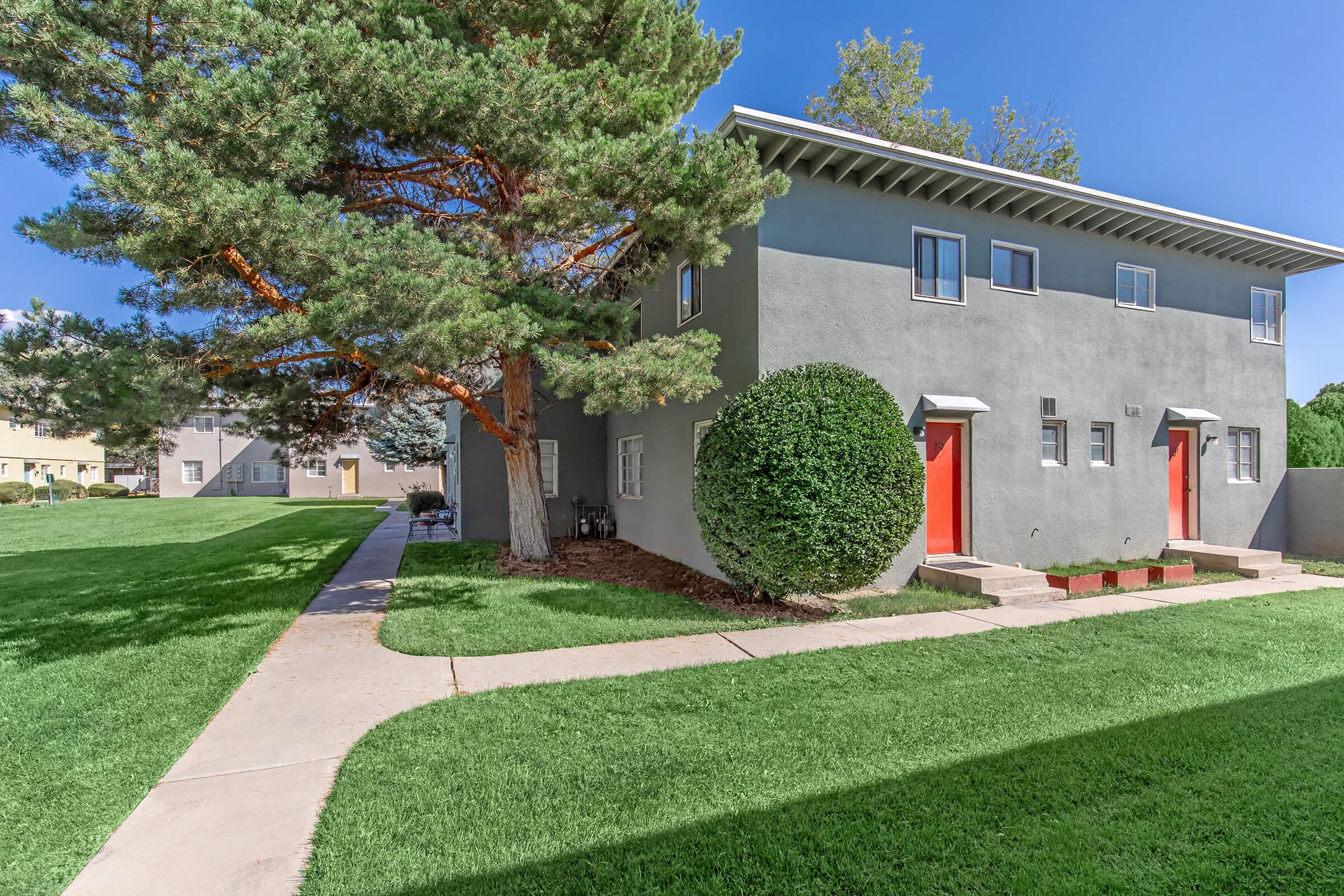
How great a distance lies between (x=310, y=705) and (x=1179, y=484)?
13.5m

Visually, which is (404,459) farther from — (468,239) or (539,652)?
(539,652)

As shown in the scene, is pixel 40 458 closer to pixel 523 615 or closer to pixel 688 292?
pixel 688 292

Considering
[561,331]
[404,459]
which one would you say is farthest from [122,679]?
[404,459]

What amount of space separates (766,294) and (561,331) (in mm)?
2656

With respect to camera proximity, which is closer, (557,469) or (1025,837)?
(1025,837)

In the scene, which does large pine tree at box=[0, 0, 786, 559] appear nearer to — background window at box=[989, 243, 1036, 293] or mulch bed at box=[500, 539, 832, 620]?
mulch bed at box=[500, 539, 832, 620]

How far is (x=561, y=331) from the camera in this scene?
7.76m

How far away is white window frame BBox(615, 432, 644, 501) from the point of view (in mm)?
12219

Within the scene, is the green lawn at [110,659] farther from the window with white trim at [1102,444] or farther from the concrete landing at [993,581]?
the window with white trim at [1102,444]

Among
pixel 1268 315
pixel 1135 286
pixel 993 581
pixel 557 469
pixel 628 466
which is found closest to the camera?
pixel 993 581

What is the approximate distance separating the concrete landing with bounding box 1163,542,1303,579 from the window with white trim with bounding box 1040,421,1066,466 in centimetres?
278

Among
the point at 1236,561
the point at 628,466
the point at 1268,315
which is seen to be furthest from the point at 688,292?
the point at 1268,315

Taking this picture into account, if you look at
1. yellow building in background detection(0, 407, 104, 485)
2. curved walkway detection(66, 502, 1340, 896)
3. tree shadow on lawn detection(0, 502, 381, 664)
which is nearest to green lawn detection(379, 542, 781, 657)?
curved walkway detection(66, 502, 1340, 896)

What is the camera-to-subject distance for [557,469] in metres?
13.9
